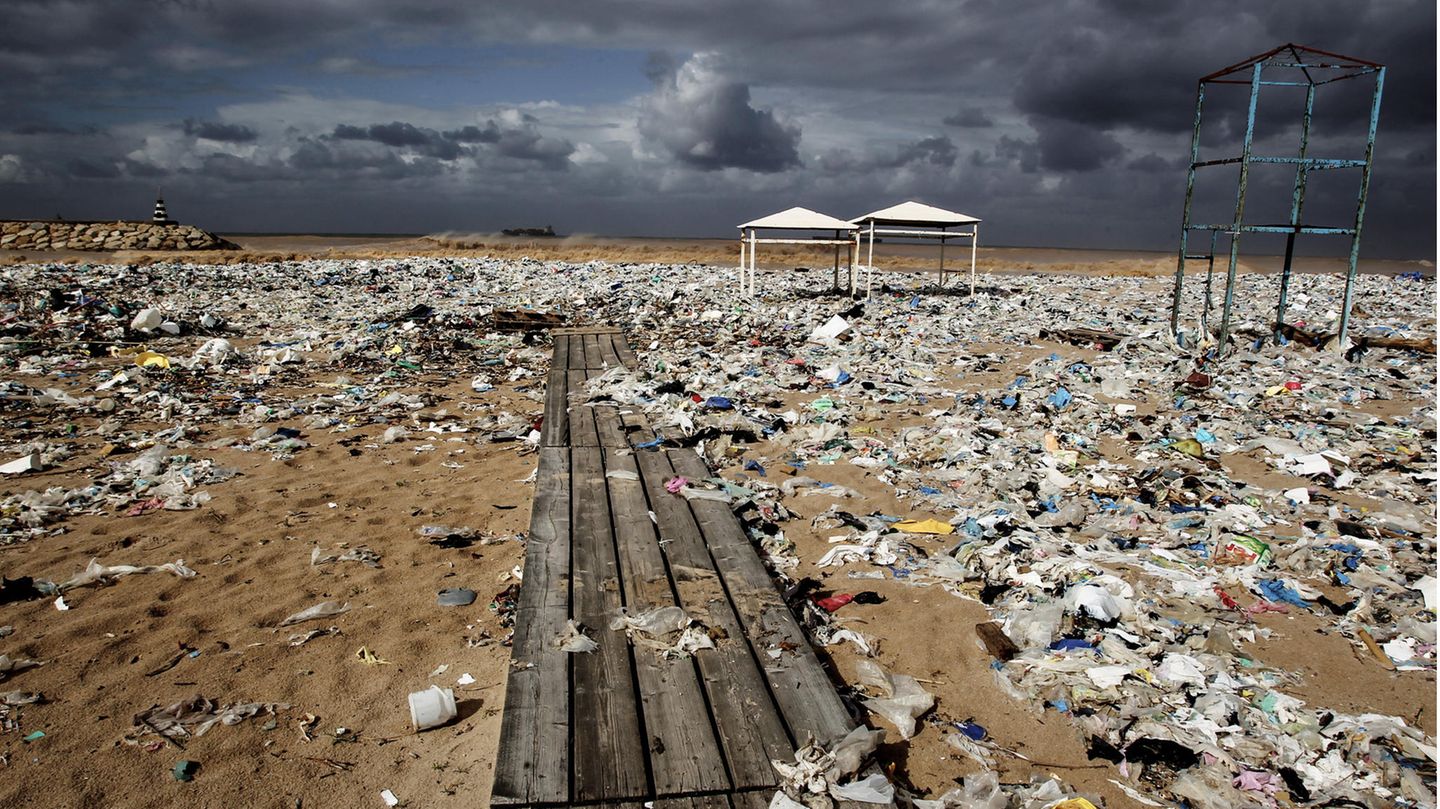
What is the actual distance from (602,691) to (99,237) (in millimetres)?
33299

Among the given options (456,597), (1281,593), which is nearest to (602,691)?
(456,597)

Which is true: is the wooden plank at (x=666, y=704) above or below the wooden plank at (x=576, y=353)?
below

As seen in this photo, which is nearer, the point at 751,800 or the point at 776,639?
the point at 751,800

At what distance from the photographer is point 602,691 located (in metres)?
2.53

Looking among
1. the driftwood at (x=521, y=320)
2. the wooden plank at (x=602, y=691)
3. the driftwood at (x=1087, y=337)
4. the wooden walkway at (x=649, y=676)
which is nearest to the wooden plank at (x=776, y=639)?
the wooden walkway at (x=649, y=676)

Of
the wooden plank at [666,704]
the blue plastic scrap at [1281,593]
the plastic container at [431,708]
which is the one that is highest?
the wooden plank at [666,704]

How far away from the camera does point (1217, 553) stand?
13.1 feet

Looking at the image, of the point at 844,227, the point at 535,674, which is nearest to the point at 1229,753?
the point at 535,674

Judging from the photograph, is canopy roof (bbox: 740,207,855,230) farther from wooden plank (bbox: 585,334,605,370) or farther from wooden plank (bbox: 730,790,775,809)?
wooden plank (bbox: 730,790,775,809)

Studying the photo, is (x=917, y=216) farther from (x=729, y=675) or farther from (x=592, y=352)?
(x=729, y=675)

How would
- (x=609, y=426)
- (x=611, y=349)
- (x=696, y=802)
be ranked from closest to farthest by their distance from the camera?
(x=696, y=802), (x=609, y=426), (x=611, y=349)

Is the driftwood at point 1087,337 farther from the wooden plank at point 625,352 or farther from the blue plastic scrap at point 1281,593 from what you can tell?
the blue plastic scrap at point 1281,593

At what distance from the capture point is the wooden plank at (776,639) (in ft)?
7.95

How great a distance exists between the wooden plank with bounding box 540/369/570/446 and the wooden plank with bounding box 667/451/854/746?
5.70 feet
